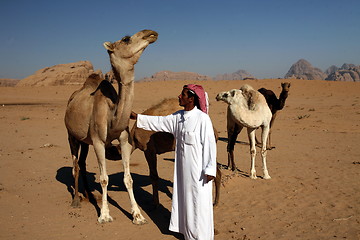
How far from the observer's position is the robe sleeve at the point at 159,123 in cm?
443

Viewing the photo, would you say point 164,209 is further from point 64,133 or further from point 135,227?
point 64,133

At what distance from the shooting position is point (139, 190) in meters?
6.66

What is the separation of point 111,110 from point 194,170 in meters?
1.62

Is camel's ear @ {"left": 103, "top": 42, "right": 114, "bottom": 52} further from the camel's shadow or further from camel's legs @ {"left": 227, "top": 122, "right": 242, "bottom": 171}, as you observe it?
camel's legs @ {"left": 227, "top": 122, "right": 242, "bottom": 171}

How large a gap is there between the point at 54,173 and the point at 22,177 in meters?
0.75

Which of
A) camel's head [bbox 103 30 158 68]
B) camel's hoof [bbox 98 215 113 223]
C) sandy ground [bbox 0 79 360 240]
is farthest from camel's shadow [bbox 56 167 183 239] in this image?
camel's head [bbox 103 30 158 68]

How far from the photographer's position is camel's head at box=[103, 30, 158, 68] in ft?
13.4

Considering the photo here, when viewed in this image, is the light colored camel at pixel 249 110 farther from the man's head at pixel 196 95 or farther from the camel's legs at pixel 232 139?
the man's head at pixel 196 95

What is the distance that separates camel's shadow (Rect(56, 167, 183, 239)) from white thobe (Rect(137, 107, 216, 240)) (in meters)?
0.57

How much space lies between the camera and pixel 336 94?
104 ft

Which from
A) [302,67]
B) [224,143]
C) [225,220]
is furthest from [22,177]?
[302,67]

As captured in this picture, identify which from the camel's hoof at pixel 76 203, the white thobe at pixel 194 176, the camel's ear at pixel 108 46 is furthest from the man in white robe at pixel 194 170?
the camel's hoof at pixel 76 203

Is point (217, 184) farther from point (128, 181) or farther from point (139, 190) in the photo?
point (139, 190)

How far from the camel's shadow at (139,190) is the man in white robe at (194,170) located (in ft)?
2.01
